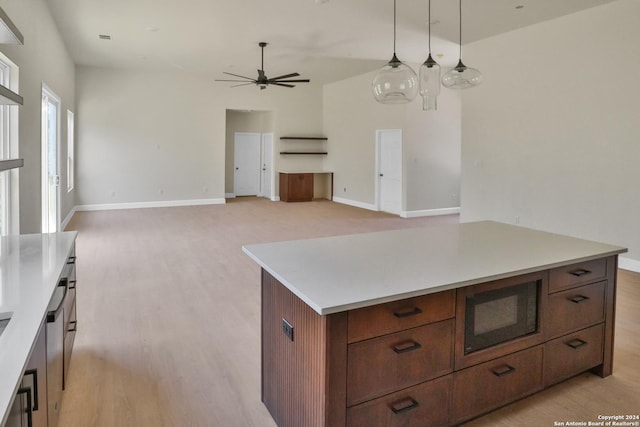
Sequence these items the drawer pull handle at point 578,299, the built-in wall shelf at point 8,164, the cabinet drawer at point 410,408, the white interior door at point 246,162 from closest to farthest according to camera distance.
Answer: the cabinet drawer at point 410,408 < the built-in wall shelf at point 8,164 < the drawer pull handle at point 578,299 < the white interior door at point 246,162

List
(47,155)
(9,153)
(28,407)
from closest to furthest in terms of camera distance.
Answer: (28,407) < (9,153) < (47,155)

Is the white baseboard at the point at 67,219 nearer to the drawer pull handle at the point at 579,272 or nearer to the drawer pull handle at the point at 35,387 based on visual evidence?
the drawer pull handle at the point at 35,387

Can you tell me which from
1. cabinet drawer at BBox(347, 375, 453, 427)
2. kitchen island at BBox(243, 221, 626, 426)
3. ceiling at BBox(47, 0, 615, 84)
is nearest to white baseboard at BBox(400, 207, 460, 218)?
ceiling at BBox(47, 0, 615, 84)

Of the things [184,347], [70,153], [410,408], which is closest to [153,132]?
[70,153]

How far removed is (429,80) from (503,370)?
2.00 metres

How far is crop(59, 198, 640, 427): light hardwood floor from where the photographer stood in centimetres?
229

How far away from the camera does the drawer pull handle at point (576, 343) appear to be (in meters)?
2.43

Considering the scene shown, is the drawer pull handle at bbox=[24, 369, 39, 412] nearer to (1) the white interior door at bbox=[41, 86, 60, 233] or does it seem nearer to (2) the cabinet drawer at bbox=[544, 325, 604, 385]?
(2) the cabinet drawer at bbox=[544, 325, 604, 385]

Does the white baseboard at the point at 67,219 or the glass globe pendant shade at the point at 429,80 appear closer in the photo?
the glass globe pendant shade at the point at 429,80

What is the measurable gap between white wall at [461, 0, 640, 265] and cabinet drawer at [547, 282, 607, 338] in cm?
343

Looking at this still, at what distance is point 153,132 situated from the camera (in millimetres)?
10484

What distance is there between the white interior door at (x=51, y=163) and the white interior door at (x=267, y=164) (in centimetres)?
630

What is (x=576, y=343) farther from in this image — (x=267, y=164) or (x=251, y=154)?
(x=251, y=154)

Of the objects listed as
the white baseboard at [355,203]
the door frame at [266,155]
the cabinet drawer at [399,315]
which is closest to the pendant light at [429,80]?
the cabinet drawer at [399,315]
